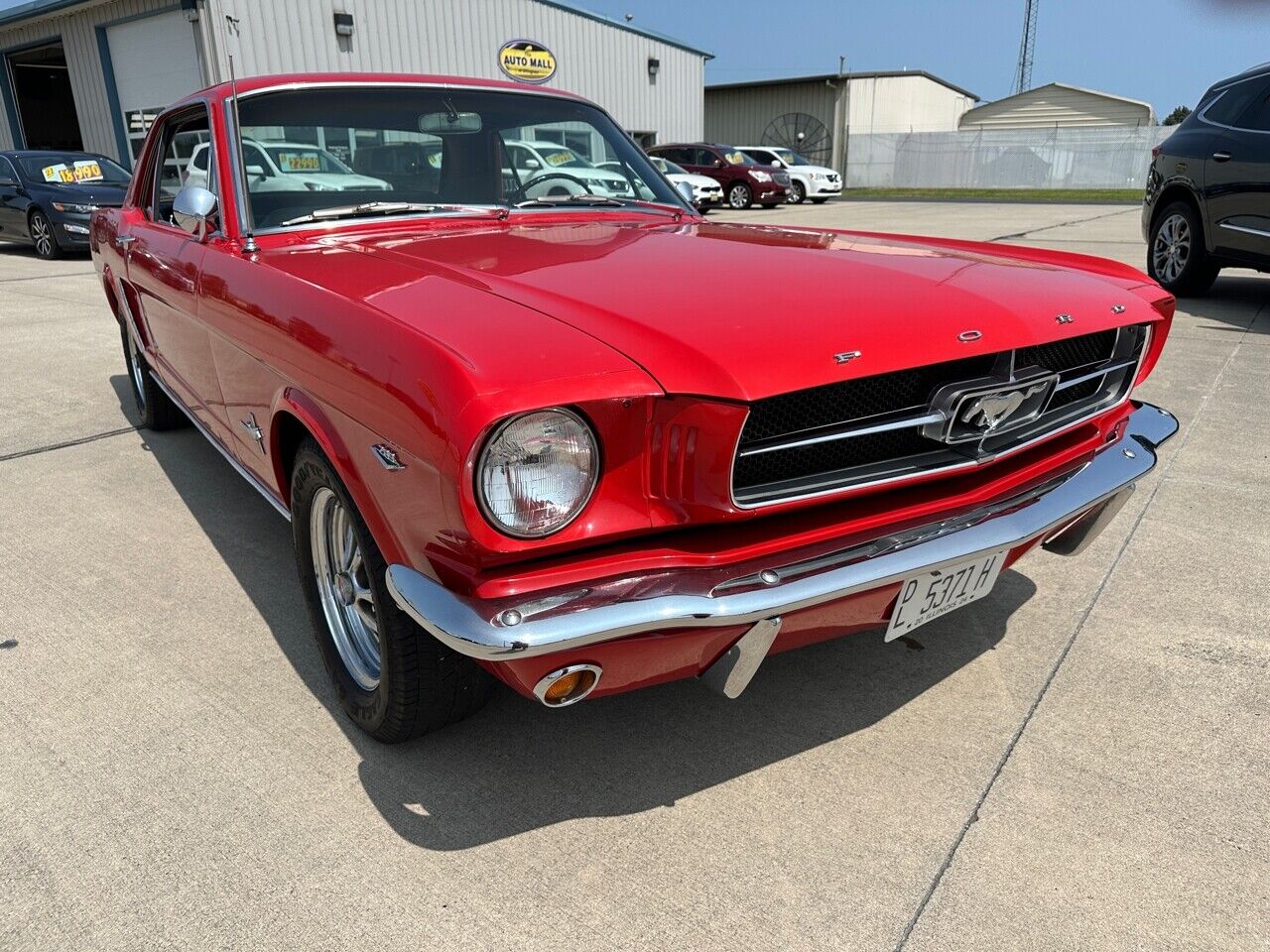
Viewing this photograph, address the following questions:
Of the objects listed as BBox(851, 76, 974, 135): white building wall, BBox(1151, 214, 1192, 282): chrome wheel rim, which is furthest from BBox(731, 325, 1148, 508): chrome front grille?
BBox(851, 76, 974, 135): white building wall

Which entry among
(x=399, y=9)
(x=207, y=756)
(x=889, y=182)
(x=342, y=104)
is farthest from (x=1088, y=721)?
(x=889, y=182)

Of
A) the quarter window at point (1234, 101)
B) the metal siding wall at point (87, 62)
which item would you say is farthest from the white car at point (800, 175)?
the quarter window at point (1234, 101)

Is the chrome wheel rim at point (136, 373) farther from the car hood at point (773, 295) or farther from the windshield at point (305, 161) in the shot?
the car hood at point (773, 295)

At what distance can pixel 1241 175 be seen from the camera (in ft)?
21.5

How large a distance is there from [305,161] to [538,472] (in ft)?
6.20

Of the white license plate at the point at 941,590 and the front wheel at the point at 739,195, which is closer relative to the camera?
the white license plate at the point at 941,590

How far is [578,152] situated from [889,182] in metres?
33.3

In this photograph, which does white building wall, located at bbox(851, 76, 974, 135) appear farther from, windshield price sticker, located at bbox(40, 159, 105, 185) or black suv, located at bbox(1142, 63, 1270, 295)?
black suv, located at bbox(1142, 63, 1270, 295)

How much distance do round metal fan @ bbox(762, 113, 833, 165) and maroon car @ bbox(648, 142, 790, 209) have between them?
16.3 m

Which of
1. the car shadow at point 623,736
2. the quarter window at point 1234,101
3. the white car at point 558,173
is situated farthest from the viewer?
the quarter window at point 1234,101

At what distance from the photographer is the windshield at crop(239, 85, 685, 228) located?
9.52 feet

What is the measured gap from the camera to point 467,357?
63.6 inches

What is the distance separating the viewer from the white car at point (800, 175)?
2275 cm

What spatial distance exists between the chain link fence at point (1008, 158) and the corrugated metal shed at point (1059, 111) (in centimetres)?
1305
